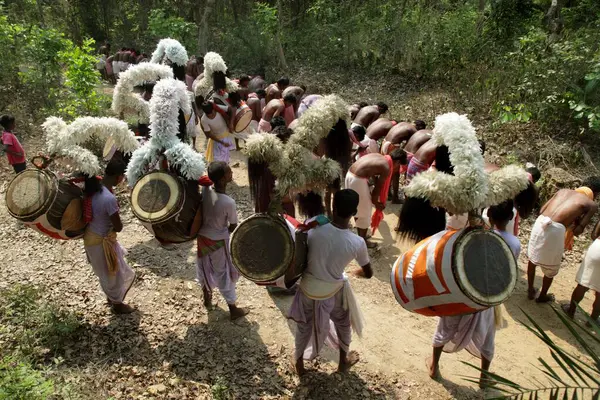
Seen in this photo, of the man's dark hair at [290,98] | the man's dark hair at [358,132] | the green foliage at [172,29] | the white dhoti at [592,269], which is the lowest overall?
the white dhoti at [592,269]

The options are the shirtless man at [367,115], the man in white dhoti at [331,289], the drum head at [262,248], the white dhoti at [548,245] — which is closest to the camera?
the drum head at [262,248]

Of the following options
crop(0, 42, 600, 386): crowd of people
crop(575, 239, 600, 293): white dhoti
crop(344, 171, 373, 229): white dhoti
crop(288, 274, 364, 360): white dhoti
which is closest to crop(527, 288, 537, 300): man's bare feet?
crop(0, 42, 600, 386): crowd of people

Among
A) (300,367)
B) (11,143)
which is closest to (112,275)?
(300,367)

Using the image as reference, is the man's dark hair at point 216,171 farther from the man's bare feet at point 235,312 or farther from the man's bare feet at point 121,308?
the man's bare feet at point 121,308

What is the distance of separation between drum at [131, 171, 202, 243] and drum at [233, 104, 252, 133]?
297 centimetres

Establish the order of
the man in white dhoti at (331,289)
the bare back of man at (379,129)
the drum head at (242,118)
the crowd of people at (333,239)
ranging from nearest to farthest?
the man in white dhoti at (331,289)
the crowd of people at (333,239)
the drum head at (242,118)
the bare back of man at (379,129)

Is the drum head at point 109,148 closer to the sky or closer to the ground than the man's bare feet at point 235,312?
closer to the sky

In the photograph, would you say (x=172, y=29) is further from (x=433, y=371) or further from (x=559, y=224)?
(x=433, y=371)

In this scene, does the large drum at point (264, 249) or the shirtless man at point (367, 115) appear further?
the shirtless man at point (367, 115)

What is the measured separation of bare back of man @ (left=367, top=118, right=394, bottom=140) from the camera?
7.23 meters

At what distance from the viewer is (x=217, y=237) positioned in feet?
13.8

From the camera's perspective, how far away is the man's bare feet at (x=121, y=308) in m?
4.61

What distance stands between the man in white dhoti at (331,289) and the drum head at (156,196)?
4.02 ft

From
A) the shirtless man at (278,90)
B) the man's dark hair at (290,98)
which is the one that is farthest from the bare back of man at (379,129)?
the shirtless man at (278,90)
